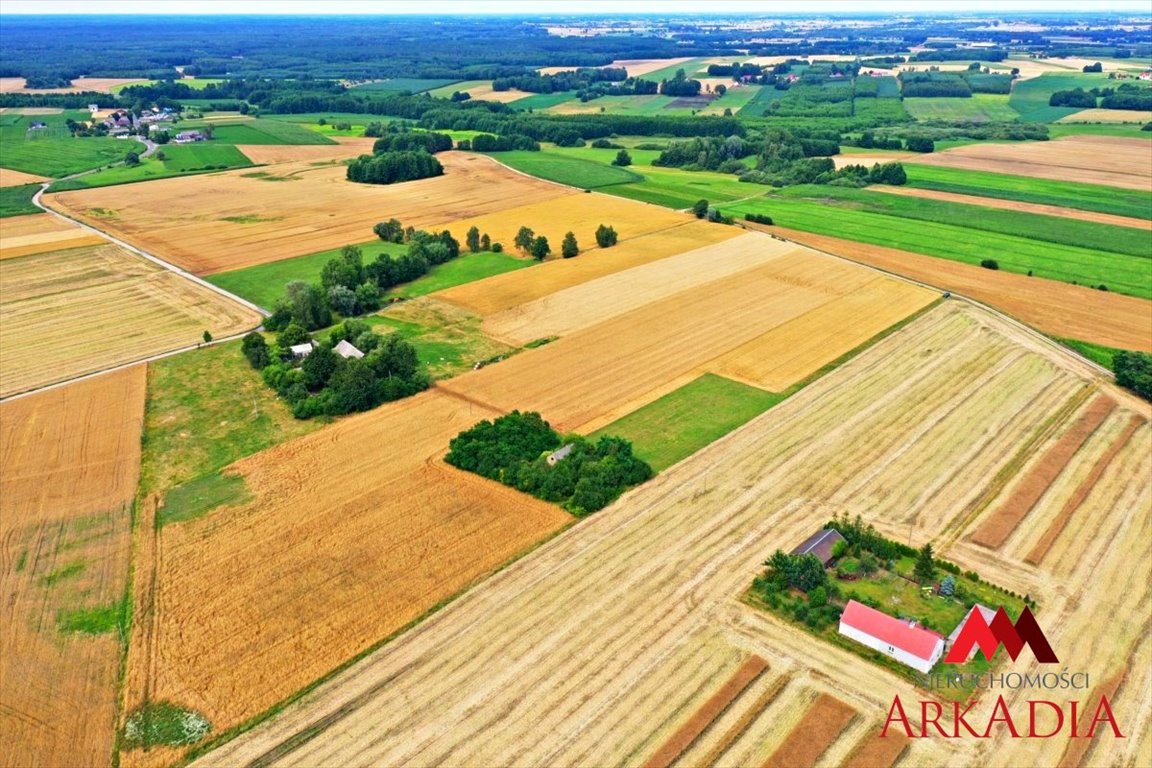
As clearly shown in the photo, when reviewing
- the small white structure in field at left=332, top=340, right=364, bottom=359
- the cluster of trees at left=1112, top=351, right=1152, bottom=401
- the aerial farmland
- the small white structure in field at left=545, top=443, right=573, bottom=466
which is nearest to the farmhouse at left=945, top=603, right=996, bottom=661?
the aerial farmland

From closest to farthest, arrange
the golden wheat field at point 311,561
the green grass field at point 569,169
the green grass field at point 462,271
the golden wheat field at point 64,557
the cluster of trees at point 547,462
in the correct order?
the golden wheat field at point 64,557
the golden wheat field at point 311,561
the cluster of trees at point 547,462
the green grass field at point 462,271
the green grass field at point 569,169

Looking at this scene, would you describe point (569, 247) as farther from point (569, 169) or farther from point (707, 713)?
point (707, 713)

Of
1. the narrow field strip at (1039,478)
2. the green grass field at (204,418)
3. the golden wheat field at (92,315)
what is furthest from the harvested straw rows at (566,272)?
the narrow field strip at (1039,478)

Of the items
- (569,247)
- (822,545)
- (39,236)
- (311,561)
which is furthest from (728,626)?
(39,236)

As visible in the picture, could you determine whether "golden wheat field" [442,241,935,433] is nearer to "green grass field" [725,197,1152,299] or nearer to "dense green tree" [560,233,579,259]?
"dense green tree" [560,233,579,259]

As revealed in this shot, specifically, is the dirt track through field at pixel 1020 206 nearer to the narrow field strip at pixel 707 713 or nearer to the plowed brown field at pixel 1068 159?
the plowed brown field at pixel 1068 159

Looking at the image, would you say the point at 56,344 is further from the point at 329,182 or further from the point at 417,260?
the point at 329,182
